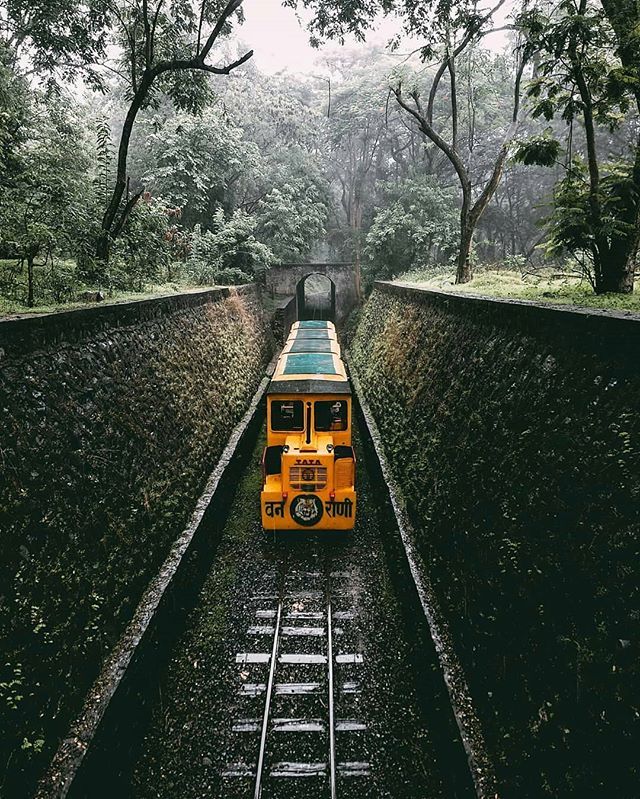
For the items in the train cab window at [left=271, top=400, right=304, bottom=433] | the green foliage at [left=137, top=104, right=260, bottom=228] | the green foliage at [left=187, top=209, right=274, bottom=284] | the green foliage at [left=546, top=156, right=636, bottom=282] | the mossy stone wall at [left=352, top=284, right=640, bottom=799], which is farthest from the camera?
the green foliage at [left=137, top=104, right=260, bottom=228]

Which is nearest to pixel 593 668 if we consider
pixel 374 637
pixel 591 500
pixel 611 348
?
pixel 591 500

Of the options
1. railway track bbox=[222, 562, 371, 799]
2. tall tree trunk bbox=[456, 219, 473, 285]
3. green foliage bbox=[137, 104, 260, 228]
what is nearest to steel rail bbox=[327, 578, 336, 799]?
railway track bbox=[222, 562, 371, 799]

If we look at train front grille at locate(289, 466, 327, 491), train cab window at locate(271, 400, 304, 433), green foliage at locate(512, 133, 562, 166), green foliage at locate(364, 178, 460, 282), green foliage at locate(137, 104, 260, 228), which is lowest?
train front grille at locate(289, 466, 327, 491)

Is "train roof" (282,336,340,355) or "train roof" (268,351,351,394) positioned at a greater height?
"train roof" (282,336,340,355)

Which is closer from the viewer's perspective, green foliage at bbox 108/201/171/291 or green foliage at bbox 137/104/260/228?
green foliage at bbox 108/201/171/291

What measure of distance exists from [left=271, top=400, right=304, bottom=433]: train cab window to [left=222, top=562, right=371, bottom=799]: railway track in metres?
2.27

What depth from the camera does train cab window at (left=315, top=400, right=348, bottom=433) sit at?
7.54 m

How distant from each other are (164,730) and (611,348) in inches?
219

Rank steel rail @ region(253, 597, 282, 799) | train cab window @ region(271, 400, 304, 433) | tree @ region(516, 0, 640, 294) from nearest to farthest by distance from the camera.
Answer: steel rail @ region(253, 597, 282, 799)
tree @ region(516, 0, 640, 294)
train cab window @ region(271, 400, 304, 433)

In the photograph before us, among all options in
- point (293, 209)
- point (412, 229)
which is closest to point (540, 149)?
point (412, 229)

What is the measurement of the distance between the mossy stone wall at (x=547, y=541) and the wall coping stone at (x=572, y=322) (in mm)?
17

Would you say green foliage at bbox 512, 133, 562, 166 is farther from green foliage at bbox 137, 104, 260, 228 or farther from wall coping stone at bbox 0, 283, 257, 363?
green foliage at bbox 137, 104, 260, 228

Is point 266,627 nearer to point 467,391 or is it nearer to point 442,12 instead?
point 467,391

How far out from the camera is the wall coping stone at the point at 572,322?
12.1 ft
